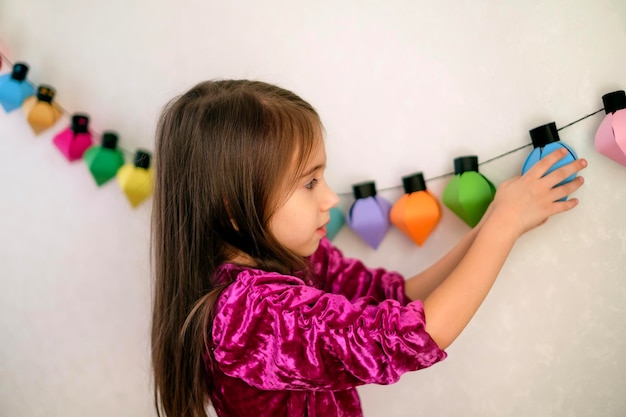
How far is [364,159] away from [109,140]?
51 cm

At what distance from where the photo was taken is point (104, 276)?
1.23 meters

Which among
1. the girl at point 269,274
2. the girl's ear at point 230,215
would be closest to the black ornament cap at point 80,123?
the girl at point 269,274

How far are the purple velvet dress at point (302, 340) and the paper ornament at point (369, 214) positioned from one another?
19 cm

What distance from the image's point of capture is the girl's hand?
2.69 ft

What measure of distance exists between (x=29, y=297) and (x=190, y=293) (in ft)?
1.84

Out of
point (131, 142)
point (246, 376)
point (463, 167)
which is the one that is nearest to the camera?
point (246, 376)

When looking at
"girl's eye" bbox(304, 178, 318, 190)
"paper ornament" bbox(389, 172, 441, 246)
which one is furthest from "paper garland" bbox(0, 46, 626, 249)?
"girl's eye" bbox(304, 178, 318, 190)

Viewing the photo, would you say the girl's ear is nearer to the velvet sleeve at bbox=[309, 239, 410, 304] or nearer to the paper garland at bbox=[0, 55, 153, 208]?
the velvet sleeve at bbox=[309, 239, 410, 304]

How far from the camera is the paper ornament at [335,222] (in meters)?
1.04

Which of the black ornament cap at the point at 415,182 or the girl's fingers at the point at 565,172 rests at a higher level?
the black ornament cap at the point at 415,182

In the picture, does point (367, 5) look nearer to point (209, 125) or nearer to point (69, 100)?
point (209, 125)

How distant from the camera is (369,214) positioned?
999 mm

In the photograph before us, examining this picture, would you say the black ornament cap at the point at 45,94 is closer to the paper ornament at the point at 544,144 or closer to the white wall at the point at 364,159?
the white wall at the point at 364,159

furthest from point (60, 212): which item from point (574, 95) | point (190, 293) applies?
point (574, 95)
